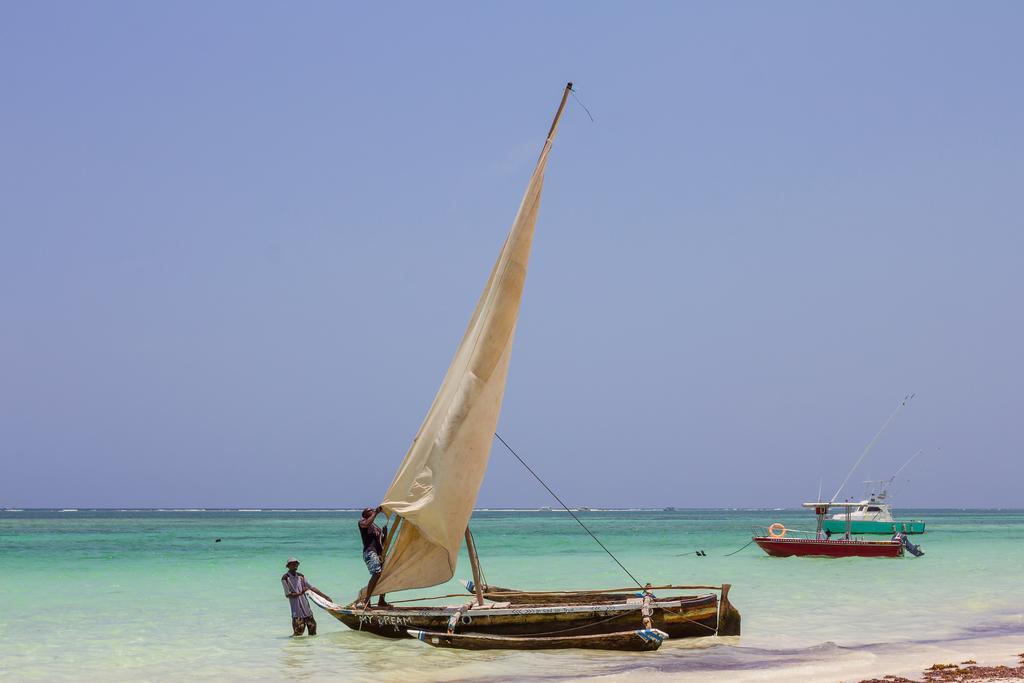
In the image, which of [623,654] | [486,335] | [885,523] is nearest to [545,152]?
[486,335]

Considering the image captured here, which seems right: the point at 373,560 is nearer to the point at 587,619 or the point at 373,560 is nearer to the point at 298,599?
the point at 298,599

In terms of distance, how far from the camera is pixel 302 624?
18.0 meters

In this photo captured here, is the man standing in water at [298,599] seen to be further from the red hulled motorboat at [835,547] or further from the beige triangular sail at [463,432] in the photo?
the red hulled motorboat at [835,547]

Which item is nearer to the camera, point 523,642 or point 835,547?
point 523,642

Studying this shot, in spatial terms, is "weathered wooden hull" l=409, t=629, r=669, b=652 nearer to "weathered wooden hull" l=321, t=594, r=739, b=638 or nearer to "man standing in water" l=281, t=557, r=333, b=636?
"weathered wooden hull" l=321, t=594, r=739, b=638

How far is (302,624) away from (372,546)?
104 inches

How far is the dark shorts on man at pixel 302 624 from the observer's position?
17969mm

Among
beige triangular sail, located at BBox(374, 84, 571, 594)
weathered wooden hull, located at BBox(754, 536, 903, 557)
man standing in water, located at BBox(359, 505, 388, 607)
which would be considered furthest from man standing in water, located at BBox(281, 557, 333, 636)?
weathered wooden hull, located at BBox(754, 536, 903, 557)

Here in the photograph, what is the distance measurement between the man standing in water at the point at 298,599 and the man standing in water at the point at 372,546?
1511mm

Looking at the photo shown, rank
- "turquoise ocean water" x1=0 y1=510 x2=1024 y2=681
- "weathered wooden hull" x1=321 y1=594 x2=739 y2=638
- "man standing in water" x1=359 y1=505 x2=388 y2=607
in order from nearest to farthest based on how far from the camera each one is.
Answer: "turquoise ocean water" x1=0 y1=510 x2=1024 y2=681 < "weathered wooden hull" x1=321 y1=594 x2=739 y2=638 < "man standing in water" x1=359 y1=505 x2=388 y2=607

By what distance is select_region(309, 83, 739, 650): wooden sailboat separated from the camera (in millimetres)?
14945

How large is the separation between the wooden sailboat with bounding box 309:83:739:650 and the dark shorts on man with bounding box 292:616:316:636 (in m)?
2.90

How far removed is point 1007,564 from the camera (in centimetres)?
3788

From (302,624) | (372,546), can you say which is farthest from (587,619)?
(302,624)
